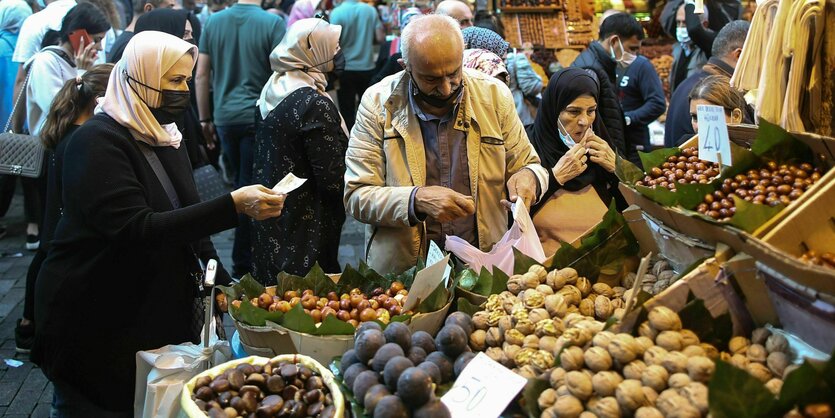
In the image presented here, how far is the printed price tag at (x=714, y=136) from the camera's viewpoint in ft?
7.39

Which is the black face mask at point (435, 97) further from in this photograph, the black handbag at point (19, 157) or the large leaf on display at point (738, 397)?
the black handbag at point (19, 157)

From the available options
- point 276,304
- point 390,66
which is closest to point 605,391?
point 276,304

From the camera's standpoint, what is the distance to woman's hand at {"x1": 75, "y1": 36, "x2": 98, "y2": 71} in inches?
219

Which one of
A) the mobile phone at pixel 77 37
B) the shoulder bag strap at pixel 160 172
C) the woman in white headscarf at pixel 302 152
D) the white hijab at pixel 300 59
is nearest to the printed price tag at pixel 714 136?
the shoulder bag strap at pixel 160 172

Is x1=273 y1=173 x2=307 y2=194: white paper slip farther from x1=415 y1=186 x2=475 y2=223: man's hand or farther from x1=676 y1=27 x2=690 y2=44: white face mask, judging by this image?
x1=676 y1=27 x2=690 y2=44: white face mask

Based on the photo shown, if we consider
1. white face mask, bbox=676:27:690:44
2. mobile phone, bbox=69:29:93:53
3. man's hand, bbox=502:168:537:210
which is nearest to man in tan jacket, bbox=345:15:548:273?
man's hand, bbox=502:168:537:210

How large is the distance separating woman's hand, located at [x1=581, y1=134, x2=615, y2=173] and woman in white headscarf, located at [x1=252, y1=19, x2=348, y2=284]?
135 centimetres

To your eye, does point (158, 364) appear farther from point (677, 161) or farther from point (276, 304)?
point (677, 161)

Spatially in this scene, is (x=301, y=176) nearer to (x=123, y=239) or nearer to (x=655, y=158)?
(x=123, y=239)

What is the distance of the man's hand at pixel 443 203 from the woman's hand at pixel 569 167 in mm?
700

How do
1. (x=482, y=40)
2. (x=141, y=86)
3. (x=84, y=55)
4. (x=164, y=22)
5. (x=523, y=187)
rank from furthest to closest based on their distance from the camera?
(x=164, y=22) → (x=84, y=55) → (x=482, y=40) → (x=523, y=187) → (x=141, y=86)

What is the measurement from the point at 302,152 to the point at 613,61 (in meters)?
2.78

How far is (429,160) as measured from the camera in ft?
10.6

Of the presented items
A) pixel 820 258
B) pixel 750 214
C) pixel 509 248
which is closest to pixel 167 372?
pixel 509 248
